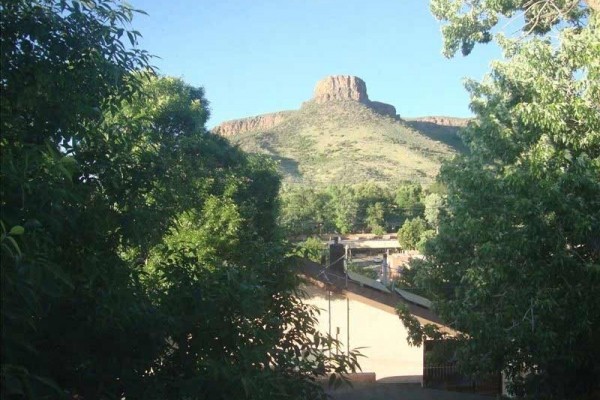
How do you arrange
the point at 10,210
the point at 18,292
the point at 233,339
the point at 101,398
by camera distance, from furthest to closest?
1. the point at 233,339
2. the point at 101,398
3. the point at 10,210
4. the point at 18,292

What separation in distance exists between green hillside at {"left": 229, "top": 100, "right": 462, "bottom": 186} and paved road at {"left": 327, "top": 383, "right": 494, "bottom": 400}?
4959cm

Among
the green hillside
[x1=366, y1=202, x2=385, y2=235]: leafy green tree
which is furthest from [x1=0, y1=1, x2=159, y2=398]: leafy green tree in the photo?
the green hillside

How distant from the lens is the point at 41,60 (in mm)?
3986

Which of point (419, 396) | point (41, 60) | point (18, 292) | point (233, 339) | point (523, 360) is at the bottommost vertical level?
point (419, 396)

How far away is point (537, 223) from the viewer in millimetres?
7770

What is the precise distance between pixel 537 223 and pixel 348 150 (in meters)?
65.1

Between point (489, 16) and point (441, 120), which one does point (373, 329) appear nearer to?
point (489, 16)

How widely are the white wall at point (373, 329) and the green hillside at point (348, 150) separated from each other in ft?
160

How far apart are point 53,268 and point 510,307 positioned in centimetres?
701

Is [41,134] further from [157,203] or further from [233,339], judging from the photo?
[233,339]

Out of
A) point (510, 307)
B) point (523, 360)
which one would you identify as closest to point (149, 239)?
point (510, 307)

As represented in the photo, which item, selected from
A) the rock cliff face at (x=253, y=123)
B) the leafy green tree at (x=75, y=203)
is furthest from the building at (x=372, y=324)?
the rock cliff face at (x=253, y=123)

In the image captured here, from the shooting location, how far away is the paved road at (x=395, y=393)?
625 inches

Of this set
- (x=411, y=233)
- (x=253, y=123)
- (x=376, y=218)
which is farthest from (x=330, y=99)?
(x=411, y=233)
